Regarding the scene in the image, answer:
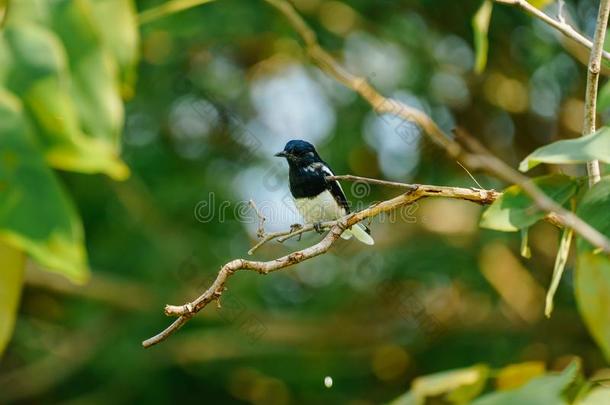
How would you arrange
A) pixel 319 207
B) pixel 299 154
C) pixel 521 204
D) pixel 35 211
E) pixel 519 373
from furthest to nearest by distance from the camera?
pixel 299 154 < pixel 319 207 < pixel 519 373 < pixel 521 204 < pixel 35 211

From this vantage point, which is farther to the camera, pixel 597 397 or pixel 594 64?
pixel 594 64

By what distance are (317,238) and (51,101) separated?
481 centimetres

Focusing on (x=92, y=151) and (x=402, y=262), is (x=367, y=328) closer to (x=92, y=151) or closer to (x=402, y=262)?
(x=402, y=262)

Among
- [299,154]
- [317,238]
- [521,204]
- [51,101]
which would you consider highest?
[51,101]

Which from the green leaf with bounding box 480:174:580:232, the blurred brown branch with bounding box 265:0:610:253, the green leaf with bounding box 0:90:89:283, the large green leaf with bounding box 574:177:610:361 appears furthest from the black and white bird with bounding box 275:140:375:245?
the green leaf with bounding box 0:90:89:283

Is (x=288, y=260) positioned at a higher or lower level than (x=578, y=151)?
lower

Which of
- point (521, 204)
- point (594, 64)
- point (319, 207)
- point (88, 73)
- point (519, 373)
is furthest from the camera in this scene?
point (319, 207)

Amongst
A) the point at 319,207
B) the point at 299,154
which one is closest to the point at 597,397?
the point at 319,207

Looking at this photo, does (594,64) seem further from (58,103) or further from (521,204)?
(58,103)

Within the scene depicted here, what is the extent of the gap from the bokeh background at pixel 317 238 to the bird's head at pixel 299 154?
18.8 inches

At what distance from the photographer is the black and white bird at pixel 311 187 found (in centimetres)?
492

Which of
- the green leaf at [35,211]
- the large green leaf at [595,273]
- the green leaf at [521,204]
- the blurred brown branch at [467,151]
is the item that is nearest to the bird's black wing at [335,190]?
the blurred brown branch at [467,151]

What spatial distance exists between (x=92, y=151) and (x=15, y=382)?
19.7ft

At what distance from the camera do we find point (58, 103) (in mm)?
970
